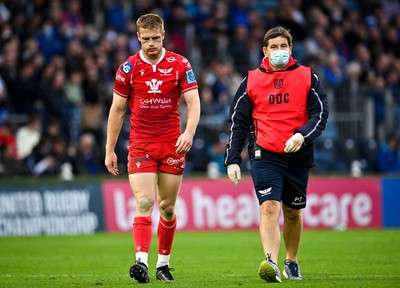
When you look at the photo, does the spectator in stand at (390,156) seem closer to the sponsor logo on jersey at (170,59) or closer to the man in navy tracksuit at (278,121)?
the man in navy tracksuit at (278,121)

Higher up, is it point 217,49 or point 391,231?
point 217,49

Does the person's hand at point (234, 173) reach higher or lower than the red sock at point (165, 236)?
higher

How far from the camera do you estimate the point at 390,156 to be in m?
24.9

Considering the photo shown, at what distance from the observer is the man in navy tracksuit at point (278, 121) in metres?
10.6

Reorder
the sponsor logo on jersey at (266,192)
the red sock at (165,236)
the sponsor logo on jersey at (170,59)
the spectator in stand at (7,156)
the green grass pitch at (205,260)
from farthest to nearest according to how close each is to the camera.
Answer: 1. the spectator in stand at (7,156)
2. the red sock at (165,236)
3. the sponsor logo on jersey at (170,59)
4. the green grass pitch at (205,260)
5. the sponsor logo on jersey at (266,192)

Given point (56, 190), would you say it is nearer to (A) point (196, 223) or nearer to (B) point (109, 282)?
(A) point (196, 223)

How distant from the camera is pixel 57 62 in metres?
23.0

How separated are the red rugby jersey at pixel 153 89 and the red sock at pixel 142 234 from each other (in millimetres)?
896

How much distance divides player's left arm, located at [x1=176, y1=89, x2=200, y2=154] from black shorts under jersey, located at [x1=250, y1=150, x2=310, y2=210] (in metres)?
0.72

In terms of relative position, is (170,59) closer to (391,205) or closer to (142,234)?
(142,234)

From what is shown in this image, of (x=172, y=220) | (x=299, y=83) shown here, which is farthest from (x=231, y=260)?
(x=299, y=83)

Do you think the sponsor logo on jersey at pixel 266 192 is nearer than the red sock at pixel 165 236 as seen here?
Yes

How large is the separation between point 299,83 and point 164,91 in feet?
4.74

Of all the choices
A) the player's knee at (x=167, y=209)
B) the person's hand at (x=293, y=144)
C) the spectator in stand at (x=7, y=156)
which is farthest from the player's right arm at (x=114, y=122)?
the spectator in stand at (x=7, y=156)
